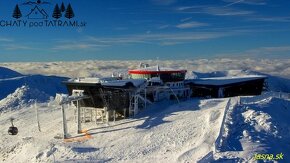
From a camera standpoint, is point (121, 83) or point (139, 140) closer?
point (139, 140)

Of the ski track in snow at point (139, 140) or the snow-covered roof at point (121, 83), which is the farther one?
the snow-covered roof at point (121, 83)

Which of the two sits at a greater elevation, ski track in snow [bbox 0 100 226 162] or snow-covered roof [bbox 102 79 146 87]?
snow-covered roof [bbox 102 79 146 87]

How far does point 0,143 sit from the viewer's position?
187 ft


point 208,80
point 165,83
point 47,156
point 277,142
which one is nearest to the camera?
point 277,142

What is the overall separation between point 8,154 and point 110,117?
1443cm

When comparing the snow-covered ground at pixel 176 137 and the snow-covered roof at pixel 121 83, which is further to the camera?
the snow-covered roof at pixel 121 83

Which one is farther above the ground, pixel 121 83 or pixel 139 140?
pixel 121 83

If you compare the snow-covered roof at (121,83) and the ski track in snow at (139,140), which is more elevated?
the snow-covered roof at (121,83)

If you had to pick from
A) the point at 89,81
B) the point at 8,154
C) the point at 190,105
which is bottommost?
the point at 8,154

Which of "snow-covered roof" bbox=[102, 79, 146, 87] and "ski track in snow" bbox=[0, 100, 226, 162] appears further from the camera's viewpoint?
"snow-covered roof" bbox=[102, 79, 146, 87]

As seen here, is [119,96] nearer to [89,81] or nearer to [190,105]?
[89,81]

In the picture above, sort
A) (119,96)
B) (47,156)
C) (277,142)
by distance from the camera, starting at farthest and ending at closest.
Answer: (119,96) → (47,156) → (277,142)

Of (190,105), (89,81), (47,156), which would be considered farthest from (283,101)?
(47,156)

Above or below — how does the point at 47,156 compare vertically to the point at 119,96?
below
